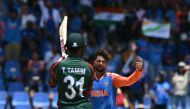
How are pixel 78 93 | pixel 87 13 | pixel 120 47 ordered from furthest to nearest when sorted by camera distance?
pixel 87 13
pixel 120 47
pixel 78 93

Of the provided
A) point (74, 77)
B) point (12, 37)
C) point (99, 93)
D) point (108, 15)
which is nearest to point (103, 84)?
point (99, 93)

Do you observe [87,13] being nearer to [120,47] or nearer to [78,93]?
[120,47]

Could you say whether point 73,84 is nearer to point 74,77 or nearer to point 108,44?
point 74,77

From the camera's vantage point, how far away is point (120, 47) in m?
20.4

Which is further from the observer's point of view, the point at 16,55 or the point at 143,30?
the point at 143,30

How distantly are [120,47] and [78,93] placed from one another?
13.3 m

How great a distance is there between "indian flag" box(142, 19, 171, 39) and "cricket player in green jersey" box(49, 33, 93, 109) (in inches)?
522

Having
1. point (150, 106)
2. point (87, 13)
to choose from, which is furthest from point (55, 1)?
point (150, 106)

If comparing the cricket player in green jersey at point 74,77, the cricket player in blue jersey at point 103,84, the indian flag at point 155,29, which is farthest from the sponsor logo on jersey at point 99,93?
the indian flag at point 155,29

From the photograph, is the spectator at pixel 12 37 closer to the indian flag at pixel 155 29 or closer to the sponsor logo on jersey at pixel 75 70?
the indian flag at pixel 155 29

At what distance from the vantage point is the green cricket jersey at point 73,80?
7.10 meters

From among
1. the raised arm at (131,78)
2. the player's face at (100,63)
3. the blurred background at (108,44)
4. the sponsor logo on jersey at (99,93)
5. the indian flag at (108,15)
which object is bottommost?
the sponsor logo on jersey at (99,93)

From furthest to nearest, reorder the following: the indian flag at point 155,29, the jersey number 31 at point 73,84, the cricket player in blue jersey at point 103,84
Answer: the indian flag at point 155,29 → the cricket player in blue jersey at point 103,84 → the jersey number 31 at point 73,84

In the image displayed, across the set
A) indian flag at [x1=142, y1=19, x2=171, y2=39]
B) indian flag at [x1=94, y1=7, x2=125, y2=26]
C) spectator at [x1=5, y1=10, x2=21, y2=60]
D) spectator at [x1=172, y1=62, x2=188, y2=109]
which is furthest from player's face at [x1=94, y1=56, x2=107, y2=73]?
indian flag at [x1=94, y1=7, x2=125, y2=26]
